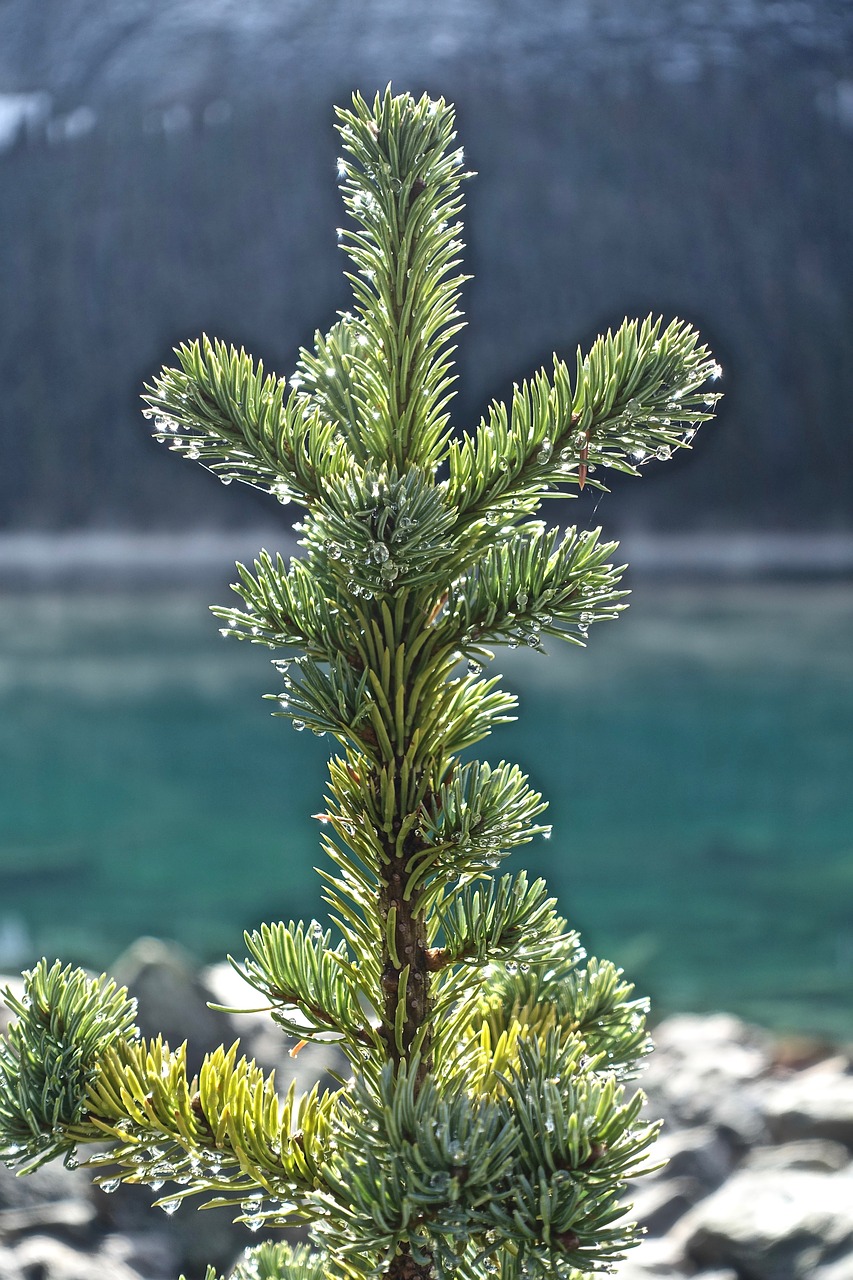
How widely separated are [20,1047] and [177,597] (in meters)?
24.0

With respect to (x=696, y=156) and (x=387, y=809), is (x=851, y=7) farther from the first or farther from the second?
(x=387, y=809)

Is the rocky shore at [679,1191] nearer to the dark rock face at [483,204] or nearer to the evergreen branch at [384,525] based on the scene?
the evergreen branch at [384,525]

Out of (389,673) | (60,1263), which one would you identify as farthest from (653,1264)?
(389,673)

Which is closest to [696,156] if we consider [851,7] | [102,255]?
[851,7]

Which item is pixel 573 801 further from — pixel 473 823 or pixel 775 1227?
pixel 473 823

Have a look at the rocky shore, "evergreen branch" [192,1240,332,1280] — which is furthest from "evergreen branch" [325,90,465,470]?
the rocky shore

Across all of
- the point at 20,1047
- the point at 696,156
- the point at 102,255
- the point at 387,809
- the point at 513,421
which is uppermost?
the point at 696,156

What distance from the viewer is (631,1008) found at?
1081 millimetres

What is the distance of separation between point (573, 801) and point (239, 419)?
9.38 meters

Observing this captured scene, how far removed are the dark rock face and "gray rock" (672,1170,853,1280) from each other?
32.1 meters

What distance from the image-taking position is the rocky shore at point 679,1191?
277 centimetres

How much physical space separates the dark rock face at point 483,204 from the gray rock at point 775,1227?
32.1 m

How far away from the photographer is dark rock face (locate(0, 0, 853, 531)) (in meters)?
35.0

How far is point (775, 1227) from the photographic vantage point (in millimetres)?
2859
